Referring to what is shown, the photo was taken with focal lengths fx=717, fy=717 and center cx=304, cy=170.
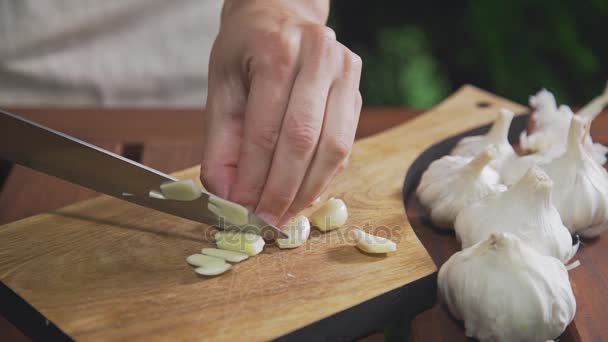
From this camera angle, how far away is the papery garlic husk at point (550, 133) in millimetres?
1271

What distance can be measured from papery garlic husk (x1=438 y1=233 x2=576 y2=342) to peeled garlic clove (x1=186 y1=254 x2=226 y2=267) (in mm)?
324

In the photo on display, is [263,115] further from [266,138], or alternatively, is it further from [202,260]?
[202,260]

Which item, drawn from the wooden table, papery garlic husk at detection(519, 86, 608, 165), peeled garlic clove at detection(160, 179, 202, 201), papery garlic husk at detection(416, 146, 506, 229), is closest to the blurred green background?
the wooden table

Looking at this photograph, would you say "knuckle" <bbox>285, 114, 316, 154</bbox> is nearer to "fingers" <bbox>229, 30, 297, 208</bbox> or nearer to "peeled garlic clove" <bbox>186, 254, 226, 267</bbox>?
"fingers" <bbox>229, 30, 297, 208</bbox>

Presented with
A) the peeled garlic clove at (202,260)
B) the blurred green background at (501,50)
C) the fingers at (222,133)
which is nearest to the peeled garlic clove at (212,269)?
the peeled garlic clove at (202,260)

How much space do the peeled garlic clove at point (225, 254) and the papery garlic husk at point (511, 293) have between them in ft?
0.98

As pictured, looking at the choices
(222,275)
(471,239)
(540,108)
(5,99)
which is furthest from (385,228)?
(5,99)

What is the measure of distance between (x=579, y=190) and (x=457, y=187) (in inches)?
7.3

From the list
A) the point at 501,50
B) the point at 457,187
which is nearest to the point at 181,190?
the point at 457,187

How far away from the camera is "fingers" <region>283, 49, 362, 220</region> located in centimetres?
98

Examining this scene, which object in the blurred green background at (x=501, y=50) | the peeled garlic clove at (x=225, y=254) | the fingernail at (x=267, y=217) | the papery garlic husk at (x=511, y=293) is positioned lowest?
the blurred green background at (x=501, y=50)

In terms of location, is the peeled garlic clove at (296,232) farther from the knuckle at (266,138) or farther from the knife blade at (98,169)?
the knuckle at (266,138)

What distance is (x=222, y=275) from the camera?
0.98 metres

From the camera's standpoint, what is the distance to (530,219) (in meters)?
1.02
